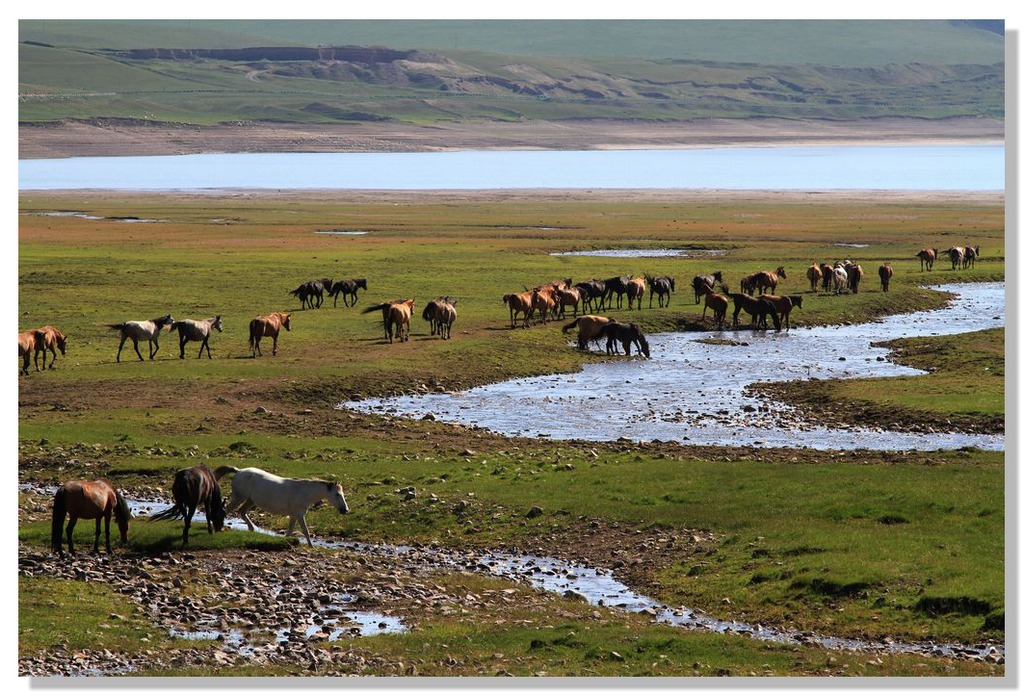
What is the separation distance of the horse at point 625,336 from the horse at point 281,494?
20157mm

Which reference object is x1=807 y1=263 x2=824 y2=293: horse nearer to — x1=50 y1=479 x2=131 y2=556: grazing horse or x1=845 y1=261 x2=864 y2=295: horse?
x1=845 y1=261 x2=864 y2=295: horse

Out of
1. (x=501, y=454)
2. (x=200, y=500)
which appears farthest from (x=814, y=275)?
(x=200, y=500)

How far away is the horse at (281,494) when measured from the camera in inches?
761

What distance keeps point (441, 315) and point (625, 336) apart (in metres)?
5.60

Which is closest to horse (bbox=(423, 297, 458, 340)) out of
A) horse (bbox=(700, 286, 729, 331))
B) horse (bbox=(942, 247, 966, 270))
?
horse (bbox=(700, 286, 729, 331))

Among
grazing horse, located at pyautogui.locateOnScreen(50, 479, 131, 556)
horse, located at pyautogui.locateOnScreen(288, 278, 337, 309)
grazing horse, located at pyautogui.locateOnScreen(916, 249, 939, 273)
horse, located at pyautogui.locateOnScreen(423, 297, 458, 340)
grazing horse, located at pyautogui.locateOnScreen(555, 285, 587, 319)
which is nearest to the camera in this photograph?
grazing horse, located at pyautogui.locateOnScreen(50, 479, 131, 556)

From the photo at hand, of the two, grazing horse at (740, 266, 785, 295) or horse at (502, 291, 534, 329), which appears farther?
grazing horse at (740, 266, 785, 295)

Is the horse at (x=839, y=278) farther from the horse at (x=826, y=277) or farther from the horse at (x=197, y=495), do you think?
the horse at (x=197, y=495)

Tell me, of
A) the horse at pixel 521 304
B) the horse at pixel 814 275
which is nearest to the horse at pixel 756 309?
the horse at pixel 521 304

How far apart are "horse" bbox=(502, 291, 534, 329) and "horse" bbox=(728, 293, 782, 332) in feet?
24.1

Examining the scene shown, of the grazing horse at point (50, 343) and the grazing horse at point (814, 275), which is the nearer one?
the grazing horse at point (50, 343)

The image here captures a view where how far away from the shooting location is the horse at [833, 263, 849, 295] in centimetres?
5247

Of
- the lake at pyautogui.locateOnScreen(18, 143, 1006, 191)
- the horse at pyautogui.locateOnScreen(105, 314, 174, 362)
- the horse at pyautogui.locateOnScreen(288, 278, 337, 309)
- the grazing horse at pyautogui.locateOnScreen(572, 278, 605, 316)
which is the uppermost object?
the lake at pyautogui.locateOnScreen(18, 143, 1006, 191)
